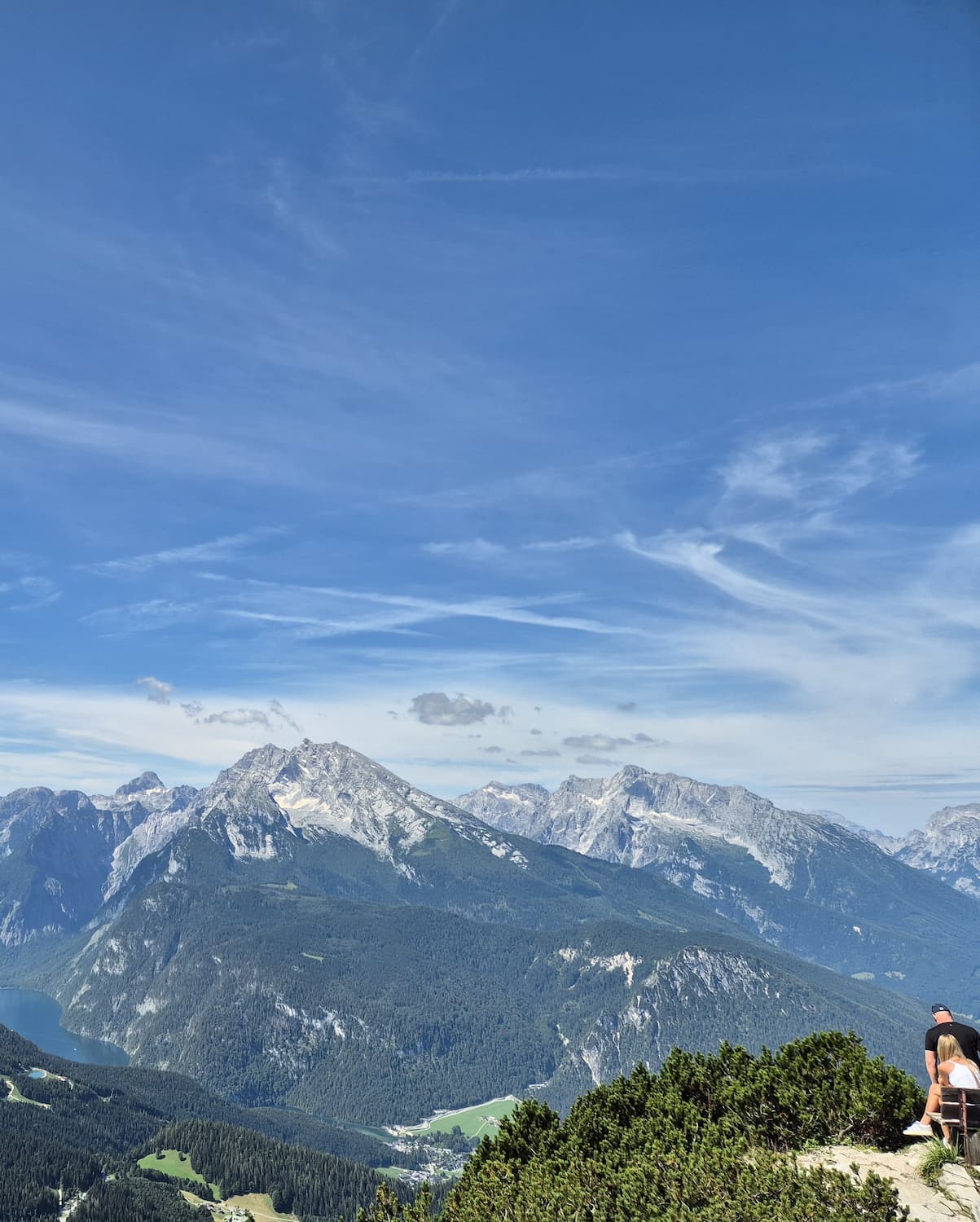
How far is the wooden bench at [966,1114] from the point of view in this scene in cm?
2919

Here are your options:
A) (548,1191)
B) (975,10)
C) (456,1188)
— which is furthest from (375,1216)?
(975,10)

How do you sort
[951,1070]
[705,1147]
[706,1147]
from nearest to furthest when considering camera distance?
[951,1070]
[705,1147]
[706,1147]

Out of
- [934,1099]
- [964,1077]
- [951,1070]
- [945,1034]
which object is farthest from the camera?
[934,1099]

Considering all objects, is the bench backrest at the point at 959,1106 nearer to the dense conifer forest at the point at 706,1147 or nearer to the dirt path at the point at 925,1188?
the dirt path at the point at 925,1188

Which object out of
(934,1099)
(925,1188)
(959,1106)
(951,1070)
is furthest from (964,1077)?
(925,1188)

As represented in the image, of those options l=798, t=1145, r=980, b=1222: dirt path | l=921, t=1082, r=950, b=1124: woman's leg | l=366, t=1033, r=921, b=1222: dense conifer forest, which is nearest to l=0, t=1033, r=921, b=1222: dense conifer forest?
l=366, t=1033, r=921, b=1222: dense conifer forest

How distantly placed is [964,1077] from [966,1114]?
1866 mm

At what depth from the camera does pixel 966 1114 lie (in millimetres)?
29328

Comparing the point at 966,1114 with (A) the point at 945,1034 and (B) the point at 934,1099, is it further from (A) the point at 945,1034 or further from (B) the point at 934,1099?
(A) the point at 945,1034

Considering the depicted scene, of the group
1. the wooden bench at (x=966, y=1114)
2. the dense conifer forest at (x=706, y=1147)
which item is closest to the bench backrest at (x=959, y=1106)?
the wooden bench at (x=966, y=1114)

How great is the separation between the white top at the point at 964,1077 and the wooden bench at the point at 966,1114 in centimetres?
33

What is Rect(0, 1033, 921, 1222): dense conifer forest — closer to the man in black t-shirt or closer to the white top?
the man in black t-shirt

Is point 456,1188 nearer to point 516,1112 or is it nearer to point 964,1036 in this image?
point 516,1112

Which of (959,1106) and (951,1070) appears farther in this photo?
(959,1106)
